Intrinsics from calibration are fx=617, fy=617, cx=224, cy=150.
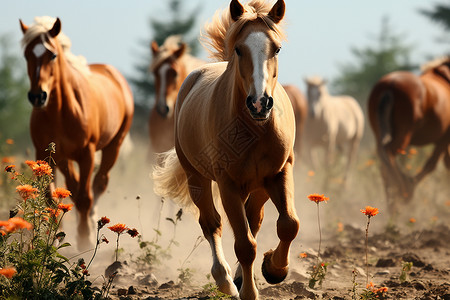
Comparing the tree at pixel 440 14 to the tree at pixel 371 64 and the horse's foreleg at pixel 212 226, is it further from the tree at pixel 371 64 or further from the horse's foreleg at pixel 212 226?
the horse's foreleg at pixel 212 226

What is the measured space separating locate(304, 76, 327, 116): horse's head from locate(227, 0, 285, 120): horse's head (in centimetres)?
1278

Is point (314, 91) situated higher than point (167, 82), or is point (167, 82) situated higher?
point (167, 82)

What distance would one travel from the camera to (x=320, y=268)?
5082 mm

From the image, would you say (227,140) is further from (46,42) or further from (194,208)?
(46,42)

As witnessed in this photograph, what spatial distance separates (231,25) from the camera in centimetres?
424

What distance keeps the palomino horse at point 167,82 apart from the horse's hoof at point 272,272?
5701 mm

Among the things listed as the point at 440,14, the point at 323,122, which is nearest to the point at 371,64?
the point at 440,14

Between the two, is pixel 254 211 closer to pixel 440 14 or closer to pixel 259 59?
pixel 259 59

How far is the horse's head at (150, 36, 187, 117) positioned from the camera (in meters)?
10.1

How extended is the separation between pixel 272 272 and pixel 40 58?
11.0 feet

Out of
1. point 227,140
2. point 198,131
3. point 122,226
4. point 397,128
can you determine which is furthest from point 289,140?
point 397,128

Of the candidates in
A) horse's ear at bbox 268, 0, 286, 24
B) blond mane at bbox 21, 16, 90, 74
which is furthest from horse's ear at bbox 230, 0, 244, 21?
blond mane at bbox 21, 16, 90, 74

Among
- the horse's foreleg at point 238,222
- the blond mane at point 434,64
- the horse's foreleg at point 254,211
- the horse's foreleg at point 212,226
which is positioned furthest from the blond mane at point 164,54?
the horse's foreleg at point 238,222

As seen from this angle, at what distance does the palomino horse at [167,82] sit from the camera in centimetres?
1013
